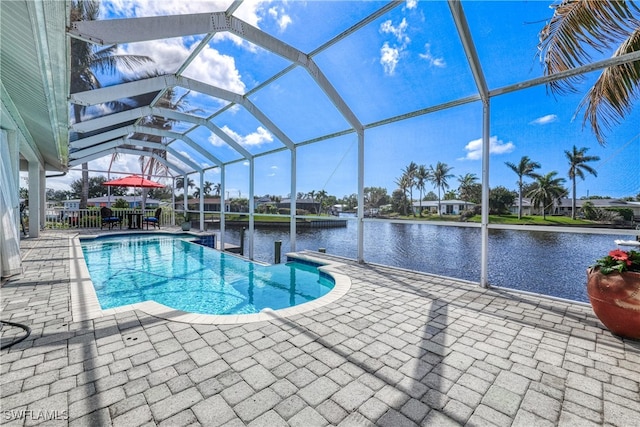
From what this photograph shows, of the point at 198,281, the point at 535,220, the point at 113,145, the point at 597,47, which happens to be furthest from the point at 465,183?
the point at 113,145

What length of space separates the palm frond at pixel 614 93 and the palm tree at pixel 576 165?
21 cm

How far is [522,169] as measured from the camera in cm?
428

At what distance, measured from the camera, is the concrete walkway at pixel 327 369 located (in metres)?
1.73

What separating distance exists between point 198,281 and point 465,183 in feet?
18.6

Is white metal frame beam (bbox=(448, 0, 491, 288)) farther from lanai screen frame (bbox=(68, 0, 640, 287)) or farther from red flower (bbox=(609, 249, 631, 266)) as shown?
red flower (bbox=(609, 249, 631, 266))

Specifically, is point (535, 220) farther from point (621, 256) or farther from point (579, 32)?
point (579, 32)

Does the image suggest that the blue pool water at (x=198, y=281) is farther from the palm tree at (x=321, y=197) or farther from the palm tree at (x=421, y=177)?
the palm tree at (x=421, y=177)

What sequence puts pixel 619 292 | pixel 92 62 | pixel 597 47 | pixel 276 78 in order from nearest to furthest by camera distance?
pixel 619 292 → pixel 597 47 → pixel 92 62 → pixel 276 78

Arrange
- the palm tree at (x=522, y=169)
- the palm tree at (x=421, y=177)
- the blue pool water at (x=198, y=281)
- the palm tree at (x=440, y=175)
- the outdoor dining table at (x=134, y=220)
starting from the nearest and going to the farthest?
the palm tree at (x=522, y=169) → the blue pool water at (x=198, y=281) → the palm tree at (x=440, y=175) → the palm tree at (x=421, y=177) → the outdoor dining table at (x=134, y=220)

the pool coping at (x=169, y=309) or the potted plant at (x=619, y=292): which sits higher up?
the potted plant at (x=619, y=292)

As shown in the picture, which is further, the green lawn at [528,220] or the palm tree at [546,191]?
the palm tree at [546,191]

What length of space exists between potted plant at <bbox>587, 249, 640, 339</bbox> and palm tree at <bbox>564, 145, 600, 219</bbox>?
1130 mm

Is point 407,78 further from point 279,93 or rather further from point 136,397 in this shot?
point 136,397

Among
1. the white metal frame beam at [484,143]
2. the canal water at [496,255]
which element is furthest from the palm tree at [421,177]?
the white metal frame beam at [484,143]
